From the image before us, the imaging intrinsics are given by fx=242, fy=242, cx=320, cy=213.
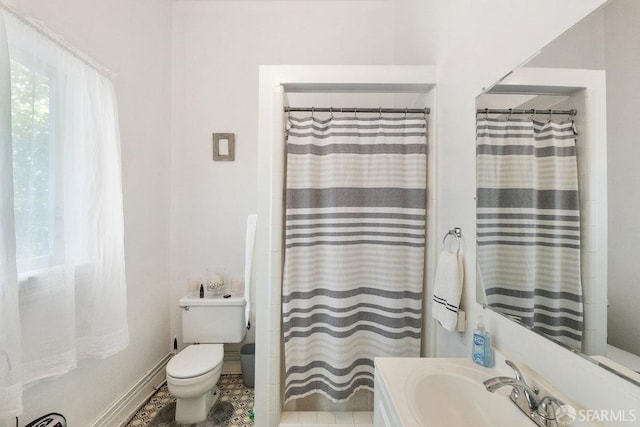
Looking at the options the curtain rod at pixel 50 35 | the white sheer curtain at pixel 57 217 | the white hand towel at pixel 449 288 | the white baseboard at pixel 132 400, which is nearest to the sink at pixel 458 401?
the white hand towel at pixel 449 288

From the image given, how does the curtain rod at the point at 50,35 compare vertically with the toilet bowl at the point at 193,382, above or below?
above

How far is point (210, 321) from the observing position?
6.35ft

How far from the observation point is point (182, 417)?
1584 millimetres

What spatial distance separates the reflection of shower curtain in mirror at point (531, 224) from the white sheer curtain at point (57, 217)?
5.97 ft

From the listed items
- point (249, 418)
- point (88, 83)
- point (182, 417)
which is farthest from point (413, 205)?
point (182, 417)

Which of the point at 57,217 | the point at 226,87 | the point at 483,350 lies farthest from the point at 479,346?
the point at 226,87

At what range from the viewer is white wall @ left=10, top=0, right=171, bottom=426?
50.9 inches

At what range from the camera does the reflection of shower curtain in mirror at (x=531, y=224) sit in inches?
25.5

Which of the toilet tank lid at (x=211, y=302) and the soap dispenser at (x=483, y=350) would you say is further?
the toilet tank lid at (x=211, y=302)

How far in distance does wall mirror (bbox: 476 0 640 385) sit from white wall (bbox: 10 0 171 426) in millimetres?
2110

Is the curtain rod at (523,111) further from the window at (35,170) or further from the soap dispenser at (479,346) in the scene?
the window at (35,170)

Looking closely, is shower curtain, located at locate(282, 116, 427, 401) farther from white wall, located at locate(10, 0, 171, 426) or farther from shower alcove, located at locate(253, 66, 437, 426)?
white wall, located at locate(10, 0, 171, 426)

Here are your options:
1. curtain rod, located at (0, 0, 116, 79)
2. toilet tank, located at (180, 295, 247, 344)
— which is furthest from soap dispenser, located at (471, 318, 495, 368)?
curtain rod, located at (0, 0, 116, 79)

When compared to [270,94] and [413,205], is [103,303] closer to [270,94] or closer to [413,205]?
[270,94]
